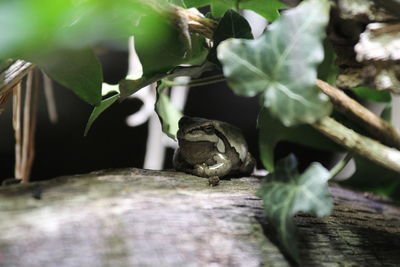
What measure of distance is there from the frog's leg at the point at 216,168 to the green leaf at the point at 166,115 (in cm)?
16

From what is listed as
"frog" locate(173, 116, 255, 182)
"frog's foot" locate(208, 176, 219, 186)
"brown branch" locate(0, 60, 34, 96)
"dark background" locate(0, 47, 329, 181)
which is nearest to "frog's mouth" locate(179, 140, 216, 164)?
"frog" locate(173, 116, 255, 182)

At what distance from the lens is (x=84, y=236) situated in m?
0.76

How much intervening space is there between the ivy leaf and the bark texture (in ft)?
1.45

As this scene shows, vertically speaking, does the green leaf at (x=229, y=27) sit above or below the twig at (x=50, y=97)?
above

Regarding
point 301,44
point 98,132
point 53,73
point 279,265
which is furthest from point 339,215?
point 98,132

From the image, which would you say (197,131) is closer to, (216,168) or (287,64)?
(216,168)

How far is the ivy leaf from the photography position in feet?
3.59

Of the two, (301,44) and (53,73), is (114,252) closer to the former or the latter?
(53,73)

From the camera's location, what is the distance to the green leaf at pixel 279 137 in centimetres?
131

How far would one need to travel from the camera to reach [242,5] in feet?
3.68

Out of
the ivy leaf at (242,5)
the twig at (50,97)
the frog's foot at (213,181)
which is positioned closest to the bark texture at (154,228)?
the frog's foot at (213,181)

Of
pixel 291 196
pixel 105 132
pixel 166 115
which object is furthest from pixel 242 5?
pixel 105 132

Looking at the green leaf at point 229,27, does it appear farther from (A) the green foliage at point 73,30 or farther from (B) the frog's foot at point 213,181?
(B) the frog's foot at point 213,181

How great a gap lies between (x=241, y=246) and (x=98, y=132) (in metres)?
1.21
